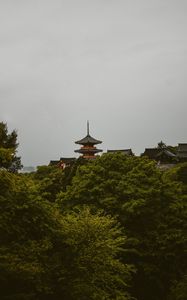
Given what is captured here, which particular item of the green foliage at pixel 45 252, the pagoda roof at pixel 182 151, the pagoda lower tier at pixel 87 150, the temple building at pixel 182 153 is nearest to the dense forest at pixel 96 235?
the green foliage at pixel 45 252

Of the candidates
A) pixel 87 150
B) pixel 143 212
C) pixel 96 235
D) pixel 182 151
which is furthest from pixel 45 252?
pixel 87 150

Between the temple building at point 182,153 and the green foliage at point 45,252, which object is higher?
the temple building at point 182,153

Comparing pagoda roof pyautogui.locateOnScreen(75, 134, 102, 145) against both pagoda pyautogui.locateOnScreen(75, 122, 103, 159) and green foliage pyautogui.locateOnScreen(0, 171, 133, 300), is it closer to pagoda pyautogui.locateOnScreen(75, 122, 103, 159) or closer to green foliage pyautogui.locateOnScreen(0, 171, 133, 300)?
pagoda pyautogui.locateOnScreen(75, 122, 103, 159)

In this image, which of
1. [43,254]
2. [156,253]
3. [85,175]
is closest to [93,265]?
[43,254]

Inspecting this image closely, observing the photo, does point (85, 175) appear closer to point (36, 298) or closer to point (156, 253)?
point (156, 253)

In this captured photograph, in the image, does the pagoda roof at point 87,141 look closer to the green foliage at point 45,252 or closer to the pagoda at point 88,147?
the pagoda at point 88,147

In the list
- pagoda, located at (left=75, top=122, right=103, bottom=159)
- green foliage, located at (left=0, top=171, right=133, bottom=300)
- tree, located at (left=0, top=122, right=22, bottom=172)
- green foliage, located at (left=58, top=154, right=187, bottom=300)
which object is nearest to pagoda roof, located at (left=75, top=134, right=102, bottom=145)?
pagoda, located at (left=75, top=122, right=103, bottom=159)

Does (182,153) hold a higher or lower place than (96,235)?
higher

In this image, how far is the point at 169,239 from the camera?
2048 cm

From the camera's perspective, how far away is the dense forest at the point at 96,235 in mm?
12625

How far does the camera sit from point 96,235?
14711 millimetres

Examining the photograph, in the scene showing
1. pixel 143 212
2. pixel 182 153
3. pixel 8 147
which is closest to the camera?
pixel 143 212

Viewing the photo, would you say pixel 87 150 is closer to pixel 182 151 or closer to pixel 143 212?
pixel 182 151

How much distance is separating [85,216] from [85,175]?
6.81 m
